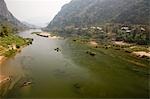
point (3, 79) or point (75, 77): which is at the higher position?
point (3, 79)

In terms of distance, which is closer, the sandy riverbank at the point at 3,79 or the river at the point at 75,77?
the river at the point at 75,77

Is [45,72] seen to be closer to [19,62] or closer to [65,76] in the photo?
[65,76]

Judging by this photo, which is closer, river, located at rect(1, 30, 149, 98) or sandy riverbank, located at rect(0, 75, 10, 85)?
river, located at rect(1, 30, 149, 98)

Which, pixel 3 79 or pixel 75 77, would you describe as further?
pixel 75 77

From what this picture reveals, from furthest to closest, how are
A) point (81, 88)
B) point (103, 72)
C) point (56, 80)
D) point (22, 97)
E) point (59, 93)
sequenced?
point (103, 72) → point (56, 80) → point (81, 88) → point (59, 93) → point (22, 97)

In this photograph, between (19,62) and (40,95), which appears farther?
(19,62)

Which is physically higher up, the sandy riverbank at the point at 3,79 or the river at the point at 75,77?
the sandy riverbank at the point at 3,79

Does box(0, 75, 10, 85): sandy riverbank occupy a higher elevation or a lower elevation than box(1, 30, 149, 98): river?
higher

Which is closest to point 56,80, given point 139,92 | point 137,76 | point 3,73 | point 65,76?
point 65,76
